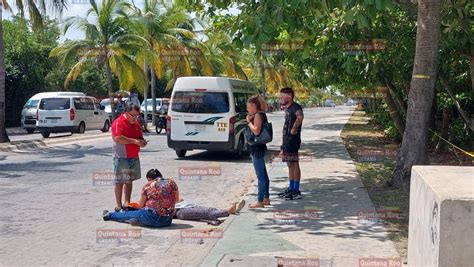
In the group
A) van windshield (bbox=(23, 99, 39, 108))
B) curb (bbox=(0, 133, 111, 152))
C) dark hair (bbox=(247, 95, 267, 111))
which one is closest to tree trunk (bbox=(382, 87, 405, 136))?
dark hair (bbox=(247, 95, 267, 111))

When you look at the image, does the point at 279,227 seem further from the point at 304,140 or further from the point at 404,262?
the point at 304,140

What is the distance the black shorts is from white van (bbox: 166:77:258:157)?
17.7 ft

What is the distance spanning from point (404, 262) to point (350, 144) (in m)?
14.8

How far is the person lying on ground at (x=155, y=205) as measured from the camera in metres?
7.29

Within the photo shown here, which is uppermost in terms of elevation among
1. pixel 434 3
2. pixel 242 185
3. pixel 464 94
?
pixel 434 3

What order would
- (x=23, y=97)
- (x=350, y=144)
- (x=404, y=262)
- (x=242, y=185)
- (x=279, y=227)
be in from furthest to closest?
1. (x=23, y=97)
2. (x=350, y=144)
3. (x=242, y=185)
4. (x=279, y=227)
5. (x=404, y=262)

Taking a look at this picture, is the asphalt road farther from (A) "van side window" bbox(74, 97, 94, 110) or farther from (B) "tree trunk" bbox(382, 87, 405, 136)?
(A) "van side window" bbox(74, 97, 94, 110)

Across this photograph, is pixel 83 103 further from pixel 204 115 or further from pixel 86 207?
pixel 86 207

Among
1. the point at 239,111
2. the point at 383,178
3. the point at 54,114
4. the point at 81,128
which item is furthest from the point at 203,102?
the point at 81,128

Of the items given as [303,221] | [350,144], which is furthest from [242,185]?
[350,144]

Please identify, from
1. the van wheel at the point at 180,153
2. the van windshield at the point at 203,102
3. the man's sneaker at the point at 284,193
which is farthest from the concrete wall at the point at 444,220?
the van wheel at the point at 180,153

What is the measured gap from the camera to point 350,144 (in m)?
20.3

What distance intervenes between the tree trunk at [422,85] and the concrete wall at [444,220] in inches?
185

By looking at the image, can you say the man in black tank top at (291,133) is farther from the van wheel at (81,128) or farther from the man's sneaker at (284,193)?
the van wheel at (81,128)
